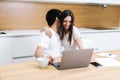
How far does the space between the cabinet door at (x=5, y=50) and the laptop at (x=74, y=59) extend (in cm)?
127

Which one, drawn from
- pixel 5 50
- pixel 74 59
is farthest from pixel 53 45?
pixel 5 50

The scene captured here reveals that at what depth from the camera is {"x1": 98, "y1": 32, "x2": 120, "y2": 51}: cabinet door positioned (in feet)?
11.6

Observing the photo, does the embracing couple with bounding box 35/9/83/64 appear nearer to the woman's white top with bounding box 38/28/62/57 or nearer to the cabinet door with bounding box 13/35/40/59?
the woman's white top with bounding box 38/28/62/57

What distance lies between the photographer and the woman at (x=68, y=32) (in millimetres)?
2248

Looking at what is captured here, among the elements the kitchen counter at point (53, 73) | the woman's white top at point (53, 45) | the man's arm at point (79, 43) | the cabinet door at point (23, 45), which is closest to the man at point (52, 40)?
the woman's white top at point (53, 45)

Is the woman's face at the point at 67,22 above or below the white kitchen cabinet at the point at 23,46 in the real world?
above

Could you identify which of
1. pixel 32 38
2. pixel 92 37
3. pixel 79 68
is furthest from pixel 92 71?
pixel 92 37

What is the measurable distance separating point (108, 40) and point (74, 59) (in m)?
2.16

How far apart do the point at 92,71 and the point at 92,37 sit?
184cm

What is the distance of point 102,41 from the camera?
3.55 meters

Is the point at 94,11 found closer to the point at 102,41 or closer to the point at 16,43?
the point at 102,41

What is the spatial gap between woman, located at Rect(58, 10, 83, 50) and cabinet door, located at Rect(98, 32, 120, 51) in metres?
1.17

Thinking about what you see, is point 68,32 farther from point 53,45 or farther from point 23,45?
point 23,45

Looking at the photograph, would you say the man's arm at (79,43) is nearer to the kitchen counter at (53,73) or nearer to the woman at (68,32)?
the woman at (68,32)
